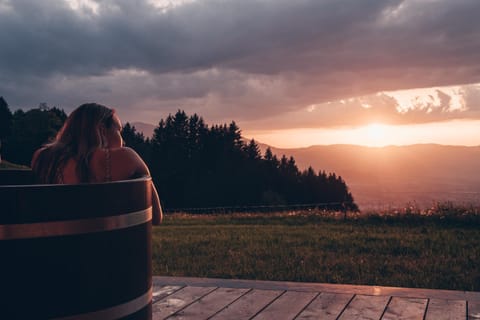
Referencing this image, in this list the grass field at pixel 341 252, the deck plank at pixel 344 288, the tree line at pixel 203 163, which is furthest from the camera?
the tree line at pixel 203 163

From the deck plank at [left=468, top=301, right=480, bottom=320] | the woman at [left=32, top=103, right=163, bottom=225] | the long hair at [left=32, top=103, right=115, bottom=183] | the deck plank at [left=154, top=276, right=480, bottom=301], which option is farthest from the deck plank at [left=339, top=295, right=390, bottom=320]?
the long hair at [left=32, top=103, right=115, bottom=183]

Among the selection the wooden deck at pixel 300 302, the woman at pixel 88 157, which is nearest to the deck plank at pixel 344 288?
the wooden deck at pixel 300 302

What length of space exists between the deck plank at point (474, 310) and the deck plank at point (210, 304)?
182cm

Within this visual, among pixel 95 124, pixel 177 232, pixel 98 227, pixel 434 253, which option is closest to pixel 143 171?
pixel 95 124

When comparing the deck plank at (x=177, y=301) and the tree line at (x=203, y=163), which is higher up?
the tree line at (x=203, y=163)

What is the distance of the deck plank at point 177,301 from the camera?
4090 mm

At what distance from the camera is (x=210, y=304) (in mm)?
4246

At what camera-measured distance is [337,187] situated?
87.2 meters

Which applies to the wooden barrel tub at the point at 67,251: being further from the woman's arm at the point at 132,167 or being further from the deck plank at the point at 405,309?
the deck plank at the point at 405,309

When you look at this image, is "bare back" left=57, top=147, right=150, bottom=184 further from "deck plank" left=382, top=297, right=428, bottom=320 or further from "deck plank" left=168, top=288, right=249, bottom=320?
"deck plank" left=382, top=297, right=428, bottom=320

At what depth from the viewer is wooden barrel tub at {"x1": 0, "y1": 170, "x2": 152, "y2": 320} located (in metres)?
2.09

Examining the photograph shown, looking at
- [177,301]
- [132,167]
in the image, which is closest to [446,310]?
[177,301]

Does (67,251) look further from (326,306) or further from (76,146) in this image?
(326,306)

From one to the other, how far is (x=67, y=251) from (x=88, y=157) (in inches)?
38.1
